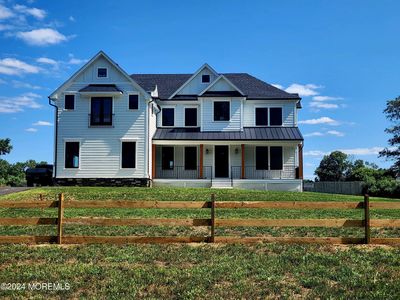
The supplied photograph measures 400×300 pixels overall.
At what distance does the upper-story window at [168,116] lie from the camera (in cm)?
3139

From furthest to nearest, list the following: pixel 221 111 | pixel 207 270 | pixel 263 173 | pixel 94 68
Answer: pixel 221 111 < pixel 263 173 < pixel 94 68 < pixel 207 270

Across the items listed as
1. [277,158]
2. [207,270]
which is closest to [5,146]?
[277,158]

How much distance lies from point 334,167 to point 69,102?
206 feet

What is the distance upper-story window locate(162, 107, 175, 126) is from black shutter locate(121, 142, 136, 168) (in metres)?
4.19

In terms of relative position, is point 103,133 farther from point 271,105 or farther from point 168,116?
point 271,105

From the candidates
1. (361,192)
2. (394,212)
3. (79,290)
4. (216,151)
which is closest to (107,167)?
(216,151)

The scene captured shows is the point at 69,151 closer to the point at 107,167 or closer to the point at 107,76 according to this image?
the point at 107,167

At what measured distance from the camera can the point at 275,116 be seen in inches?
1226

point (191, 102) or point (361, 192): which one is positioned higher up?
point (191, 102)

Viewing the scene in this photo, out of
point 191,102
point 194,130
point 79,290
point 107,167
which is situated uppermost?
point 191,102

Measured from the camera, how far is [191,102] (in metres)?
31.1

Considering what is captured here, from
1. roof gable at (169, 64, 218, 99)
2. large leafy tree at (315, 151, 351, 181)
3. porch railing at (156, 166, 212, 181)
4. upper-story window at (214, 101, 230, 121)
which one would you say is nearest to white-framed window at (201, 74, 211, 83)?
roof gable at (169, 64, 218, 99)

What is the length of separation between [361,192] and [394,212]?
19.1m

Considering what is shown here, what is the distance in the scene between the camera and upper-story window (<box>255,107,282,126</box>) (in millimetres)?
31109
